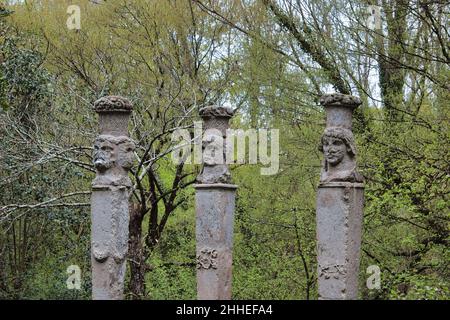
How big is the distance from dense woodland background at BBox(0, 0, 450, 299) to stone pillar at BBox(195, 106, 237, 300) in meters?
3.75

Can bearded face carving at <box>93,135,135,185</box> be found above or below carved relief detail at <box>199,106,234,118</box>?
below

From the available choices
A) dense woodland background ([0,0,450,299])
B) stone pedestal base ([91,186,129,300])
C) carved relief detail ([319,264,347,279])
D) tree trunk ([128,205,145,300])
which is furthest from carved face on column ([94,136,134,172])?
tree trunk ([128,205,145,300])

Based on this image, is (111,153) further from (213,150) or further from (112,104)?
(213,150)

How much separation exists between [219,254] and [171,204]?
6.97 m

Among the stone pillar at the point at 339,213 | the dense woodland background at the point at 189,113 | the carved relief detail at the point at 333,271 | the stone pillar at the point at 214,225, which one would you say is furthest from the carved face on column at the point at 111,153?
the dense woodland background at the point at 189,113

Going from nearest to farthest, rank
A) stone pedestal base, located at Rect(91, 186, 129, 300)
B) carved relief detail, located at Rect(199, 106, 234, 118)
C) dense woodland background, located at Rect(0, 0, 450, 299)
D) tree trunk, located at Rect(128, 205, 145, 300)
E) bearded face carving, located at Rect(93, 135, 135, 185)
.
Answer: stone pedestal base, located at Rect(91, 186, 129, 300) → bearded face carving, located at Rect(93, 135, 135, 185) → carved relief detail, located at Rect(199, 106, 234, 118) → dense woodland background, located at Rect(0, 0, 450, 299) → tree trunk, located at Rect(128, 205, 145, 300)

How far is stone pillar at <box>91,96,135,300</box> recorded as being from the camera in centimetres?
795

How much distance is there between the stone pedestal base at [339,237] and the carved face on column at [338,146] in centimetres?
27

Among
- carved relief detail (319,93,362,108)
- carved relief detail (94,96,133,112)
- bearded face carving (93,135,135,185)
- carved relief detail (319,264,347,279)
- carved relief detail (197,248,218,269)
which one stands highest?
carved relief detail (319,93,362,108)

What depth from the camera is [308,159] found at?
13750mm

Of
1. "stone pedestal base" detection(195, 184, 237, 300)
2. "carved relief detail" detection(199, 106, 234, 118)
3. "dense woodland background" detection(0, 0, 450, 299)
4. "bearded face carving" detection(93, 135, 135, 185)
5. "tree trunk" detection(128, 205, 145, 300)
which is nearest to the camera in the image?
"bearded face carving" detection(93, 135, 135, 185)

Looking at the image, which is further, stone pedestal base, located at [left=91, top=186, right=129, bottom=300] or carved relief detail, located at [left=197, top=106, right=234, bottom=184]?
carved relief detail, located at [left=197, top=106, right=234, bottom=184]

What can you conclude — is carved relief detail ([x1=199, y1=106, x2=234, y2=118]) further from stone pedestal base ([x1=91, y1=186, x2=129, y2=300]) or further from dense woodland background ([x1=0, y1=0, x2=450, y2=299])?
dense woodland background ([x1=0, y1=0, x2=450, y2=299])

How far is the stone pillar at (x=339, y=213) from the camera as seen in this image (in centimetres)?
801
